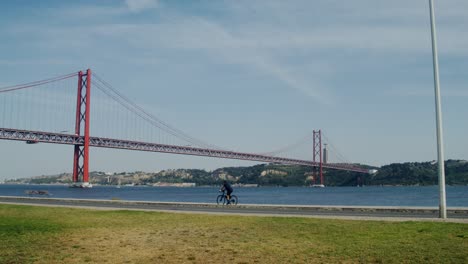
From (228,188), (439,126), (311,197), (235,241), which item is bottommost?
(311,197)

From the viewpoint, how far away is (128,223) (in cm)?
1472

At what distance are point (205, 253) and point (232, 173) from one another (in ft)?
459

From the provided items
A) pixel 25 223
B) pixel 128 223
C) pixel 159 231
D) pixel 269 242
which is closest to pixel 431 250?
pixel 269 242

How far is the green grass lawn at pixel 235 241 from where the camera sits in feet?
28.4

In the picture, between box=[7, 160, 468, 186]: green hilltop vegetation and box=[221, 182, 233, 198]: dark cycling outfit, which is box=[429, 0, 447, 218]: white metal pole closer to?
box=[221, 182, 233, 198]: dark cycling outfit

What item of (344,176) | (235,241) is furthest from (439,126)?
(344,176)

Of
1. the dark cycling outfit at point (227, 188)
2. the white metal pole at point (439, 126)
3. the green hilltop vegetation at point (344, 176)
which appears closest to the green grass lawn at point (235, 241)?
the white metal pole at point (439, 126)

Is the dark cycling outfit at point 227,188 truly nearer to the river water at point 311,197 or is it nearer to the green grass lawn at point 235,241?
the green grass lawn at point 235,241

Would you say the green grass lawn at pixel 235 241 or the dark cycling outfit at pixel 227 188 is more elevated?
the dark cycling outfit at pixel 227 188

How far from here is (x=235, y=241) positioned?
10.6 metres

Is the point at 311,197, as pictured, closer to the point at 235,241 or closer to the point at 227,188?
the point at 227,188

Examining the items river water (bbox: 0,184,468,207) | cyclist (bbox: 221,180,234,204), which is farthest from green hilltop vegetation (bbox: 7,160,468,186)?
cyclist (bbox: 221,180,234,204)

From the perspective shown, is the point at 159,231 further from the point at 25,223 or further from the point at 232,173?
the point at 232,173

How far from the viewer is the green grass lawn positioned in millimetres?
8648
